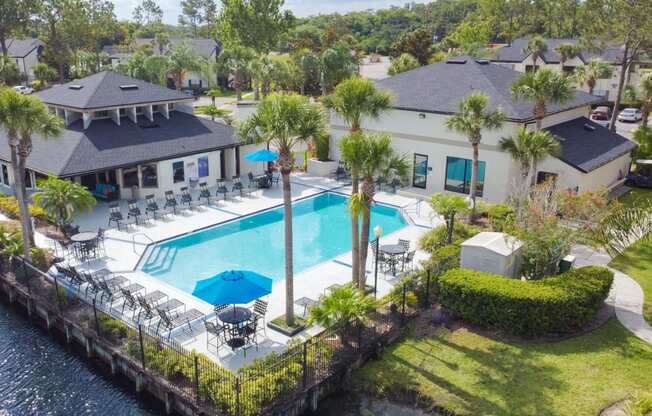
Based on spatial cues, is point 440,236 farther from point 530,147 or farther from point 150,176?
point 150,176

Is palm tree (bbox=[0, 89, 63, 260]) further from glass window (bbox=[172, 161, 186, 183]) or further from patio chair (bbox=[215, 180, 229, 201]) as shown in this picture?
patio chair (bbox=[215, 180, 229, 201])

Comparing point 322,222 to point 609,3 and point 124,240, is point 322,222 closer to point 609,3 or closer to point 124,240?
point 124,240

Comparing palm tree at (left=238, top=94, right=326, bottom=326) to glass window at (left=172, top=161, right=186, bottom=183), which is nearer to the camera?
palm tree at (left=238, top=94, right=326, bottom=326)

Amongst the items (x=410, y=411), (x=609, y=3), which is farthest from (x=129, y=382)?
(x=609, y=3)

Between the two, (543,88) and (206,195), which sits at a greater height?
(543,88)

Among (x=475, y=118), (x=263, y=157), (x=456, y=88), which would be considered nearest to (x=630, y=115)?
(x=456, y=88)

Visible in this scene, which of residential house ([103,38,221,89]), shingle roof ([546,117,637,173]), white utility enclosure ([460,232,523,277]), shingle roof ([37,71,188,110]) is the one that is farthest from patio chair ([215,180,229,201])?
residential house ([103,38,221,89])
